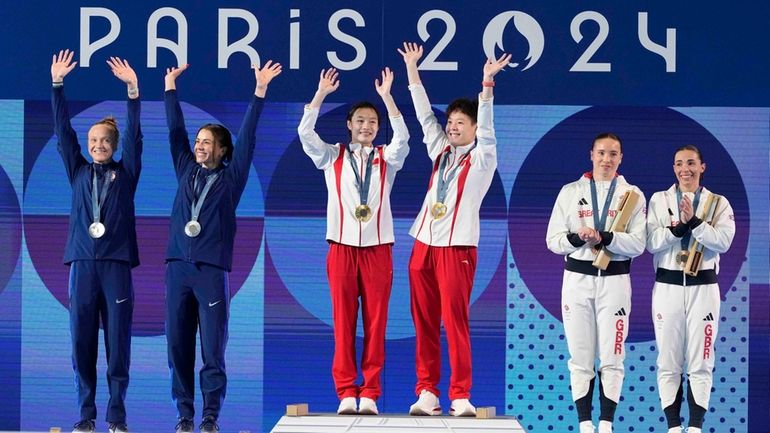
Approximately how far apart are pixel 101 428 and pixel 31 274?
1.26 m

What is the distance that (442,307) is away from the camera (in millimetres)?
6121

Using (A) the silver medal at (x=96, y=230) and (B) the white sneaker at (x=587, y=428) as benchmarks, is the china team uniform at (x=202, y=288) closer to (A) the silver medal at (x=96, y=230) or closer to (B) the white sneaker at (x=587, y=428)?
(A) the silver medal at (x=96, y=230)

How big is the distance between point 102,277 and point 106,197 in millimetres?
485

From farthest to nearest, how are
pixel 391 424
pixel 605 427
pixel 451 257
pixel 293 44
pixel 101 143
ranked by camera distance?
1. pixel 293 44
2. pixel 605 427
3. pixel 101 143
4. pixel 451 257
5. pixel 391 424

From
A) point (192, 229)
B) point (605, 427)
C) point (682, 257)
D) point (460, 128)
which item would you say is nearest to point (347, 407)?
point (192, 229)

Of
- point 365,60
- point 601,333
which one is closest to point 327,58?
point 365,60

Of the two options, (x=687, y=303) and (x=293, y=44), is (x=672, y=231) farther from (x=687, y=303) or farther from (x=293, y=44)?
(x=293, y=44)

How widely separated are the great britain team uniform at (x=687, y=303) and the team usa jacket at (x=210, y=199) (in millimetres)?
2622

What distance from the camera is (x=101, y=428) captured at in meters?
7.52

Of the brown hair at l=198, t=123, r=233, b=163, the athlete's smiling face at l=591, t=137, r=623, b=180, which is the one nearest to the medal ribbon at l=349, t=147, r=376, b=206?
the brown hair at l=198, t=123, r=233, b=163

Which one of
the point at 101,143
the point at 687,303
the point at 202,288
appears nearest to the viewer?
the point at 202,288

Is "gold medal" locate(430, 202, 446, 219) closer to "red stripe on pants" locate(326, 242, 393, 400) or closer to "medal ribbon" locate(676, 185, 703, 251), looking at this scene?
"red stripe on pants" locate(326, 242, 393, 400)

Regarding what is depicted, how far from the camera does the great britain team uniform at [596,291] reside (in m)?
6.16

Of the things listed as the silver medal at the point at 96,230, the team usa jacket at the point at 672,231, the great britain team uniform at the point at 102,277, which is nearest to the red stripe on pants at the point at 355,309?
the great britain team uniform at the point at 102,277
